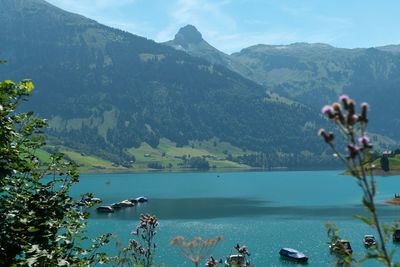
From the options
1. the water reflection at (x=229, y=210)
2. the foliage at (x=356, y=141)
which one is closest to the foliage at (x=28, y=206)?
the foliage at (x=356, y=141)

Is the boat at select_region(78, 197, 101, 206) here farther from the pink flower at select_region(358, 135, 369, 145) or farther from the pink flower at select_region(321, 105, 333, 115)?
the pink flower at select_region(358, 135, 369, 145)

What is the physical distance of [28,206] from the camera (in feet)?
45.0

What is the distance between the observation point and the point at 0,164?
12.8m

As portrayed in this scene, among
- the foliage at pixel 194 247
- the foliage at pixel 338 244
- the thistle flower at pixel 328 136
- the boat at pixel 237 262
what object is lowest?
the boat at pixel 237 262

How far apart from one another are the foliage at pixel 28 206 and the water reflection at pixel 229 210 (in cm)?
12004

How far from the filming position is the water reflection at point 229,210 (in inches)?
5399

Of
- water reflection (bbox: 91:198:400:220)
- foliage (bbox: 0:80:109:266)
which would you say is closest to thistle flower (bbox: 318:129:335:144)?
foliage (bbox: 0:80:109:266)

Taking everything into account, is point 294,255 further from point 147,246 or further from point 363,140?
point 363,140

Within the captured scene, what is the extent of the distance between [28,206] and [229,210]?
464 ft

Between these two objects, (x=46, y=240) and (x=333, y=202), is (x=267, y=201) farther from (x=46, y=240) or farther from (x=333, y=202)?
(x=46, y=240)

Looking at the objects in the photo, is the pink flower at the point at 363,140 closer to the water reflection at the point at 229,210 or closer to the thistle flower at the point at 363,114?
the thistle flower at the point at 363,114

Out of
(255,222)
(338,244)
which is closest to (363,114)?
(338,244)

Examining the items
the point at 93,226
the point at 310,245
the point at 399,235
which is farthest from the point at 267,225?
the point at 93,226

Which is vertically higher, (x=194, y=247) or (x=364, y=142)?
(x=364, y=142)
